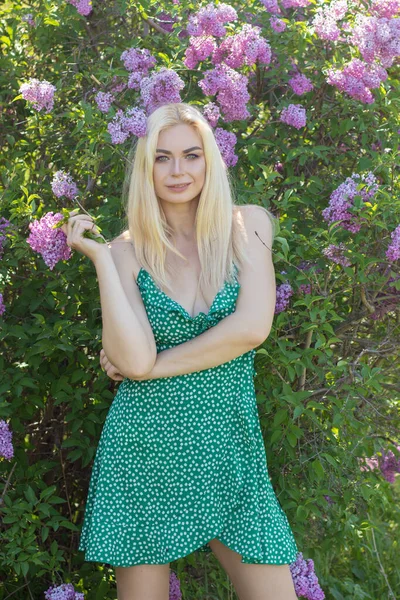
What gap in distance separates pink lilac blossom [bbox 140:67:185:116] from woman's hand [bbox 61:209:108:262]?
465 mm

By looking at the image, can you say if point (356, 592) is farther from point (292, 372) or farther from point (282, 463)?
point (292, 372)

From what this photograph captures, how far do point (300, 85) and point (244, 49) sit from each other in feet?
0.98

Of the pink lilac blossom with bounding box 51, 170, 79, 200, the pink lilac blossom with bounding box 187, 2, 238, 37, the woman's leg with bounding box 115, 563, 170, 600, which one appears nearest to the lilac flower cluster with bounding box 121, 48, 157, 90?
the pink lilac blossom with bounding box 187, 2, 238, 37

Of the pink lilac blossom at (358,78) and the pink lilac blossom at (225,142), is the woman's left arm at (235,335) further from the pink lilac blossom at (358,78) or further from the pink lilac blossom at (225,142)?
the pink lilac blossom at (358,78)

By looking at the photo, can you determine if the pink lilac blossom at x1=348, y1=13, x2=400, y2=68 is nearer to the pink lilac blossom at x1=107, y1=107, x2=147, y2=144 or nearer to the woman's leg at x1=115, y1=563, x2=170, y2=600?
the pink lilac blossom at x1=107, y1=107, x2=147, y2=144

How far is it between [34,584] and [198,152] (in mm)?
1851

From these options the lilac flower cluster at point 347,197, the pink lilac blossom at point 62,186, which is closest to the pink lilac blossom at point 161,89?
the pink lilac blossom at point 62,186

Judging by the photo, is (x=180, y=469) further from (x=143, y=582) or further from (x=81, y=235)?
(x=81, y=235)

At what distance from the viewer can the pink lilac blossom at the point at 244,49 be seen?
10.8 feet

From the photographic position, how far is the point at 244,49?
3291mm


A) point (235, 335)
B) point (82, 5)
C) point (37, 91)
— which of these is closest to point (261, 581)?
point (235, 335)

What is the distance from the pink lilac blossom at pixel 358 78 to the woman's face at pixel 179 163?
746 millimetres

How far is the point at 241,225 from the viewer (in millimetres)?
2867

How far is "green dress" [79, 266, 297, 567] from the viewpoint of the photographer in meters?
2.70
